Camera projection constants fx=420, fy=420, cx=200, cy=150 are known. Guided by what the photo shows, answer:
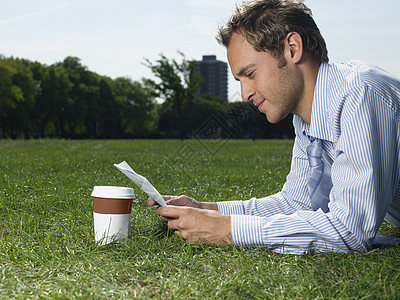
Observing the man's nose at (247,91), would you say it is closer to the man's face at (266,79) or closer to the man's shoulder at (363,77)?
the man's face at (266,79)

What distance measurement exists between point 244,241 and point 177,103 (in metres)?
28.4

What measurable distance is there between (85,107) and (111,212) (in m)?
57.7

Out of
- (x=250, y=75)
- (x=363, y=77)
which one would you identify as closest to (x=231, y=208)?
(x=250, y=75)

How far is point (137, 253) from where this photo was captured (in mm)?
2521

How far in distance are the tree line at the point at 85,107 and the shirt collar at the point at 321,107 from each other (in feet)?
95.3

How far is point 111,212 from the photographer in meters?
2.51

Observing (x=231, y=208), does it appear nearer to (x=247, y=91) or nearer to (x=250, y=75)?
(x=247, y=91)

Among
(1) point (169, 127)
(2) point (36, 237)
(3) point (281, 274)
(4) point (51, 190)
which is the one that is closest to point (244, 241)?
(3) point (281, 274)

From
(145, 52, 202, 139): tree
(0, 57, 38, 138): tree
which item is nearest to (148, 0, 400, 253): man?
(145, 52, 202, 139): tree

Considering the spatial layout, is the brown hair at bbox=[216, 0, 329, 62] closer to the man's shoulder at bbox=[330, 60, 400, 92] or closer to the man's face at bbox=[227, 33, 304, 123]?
the man's face at bbox=[227, 33, 304, 123]

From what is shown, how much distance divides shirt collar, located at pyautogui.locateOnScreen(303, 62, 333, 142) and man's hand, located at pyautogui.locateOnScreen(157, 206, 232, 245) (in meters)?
0.76

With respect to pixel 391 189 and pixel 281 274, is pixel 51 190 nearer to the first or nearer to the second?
pixel 281 274

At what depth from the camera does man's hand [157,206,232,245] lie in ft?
8.07

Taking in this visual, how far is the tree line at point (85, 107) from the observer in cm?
3867
